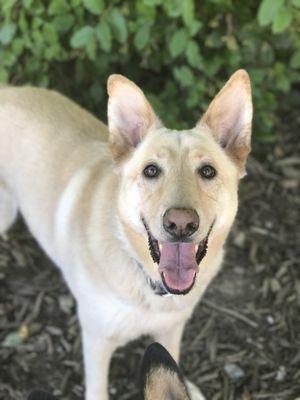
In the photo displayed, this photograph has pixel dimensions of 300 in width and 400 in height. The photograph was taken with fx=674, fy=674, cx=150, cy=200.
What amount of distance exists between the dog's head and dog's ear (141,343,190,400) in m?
0.28

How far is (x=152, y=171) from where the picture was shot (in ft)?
8.26

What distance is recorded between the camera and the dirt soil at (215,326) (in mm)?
3410

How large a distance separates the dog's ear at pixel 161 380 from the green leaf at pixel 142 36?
1.82m

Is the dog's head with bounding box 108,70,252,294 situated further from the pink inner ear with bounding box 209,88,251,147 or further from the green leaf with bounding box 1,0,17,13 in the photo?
the green leaf with bounding box 1,0,17,13

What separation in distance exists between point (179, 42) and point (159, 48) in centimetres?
47

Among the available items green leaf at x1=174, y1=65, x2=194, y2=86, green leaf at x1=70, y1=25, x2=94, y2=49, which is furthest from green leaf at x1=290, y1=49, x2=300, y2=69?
green leaf at x1=70, y1=25, x2=94, y2=49

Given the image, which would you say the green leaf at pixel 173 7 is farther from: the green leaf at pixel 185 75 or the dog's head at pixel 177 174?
the dog's head at pixel 177 174

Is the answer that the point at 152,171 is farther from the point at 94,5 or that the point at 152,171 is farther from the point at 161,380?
the point at 94,5

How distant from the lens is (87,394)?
3176 mm

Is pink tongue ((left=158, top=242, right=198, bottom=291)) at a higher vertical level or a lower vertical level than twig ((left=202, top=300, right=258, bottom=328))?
higher

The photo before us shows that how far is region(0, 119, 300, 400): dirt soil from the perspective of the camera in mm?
3410

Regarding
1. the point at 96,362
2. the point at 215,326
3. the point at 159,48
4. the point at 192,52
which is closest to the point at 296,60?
the point at 192,52

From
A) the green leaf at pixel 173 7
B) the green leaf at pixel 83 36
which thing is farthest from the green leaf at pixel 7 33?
the green leaf at pixel 173 7

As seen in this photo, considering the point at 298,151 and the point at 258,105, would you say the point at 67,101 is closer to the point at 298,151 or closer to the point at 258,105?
the point at 258,105
